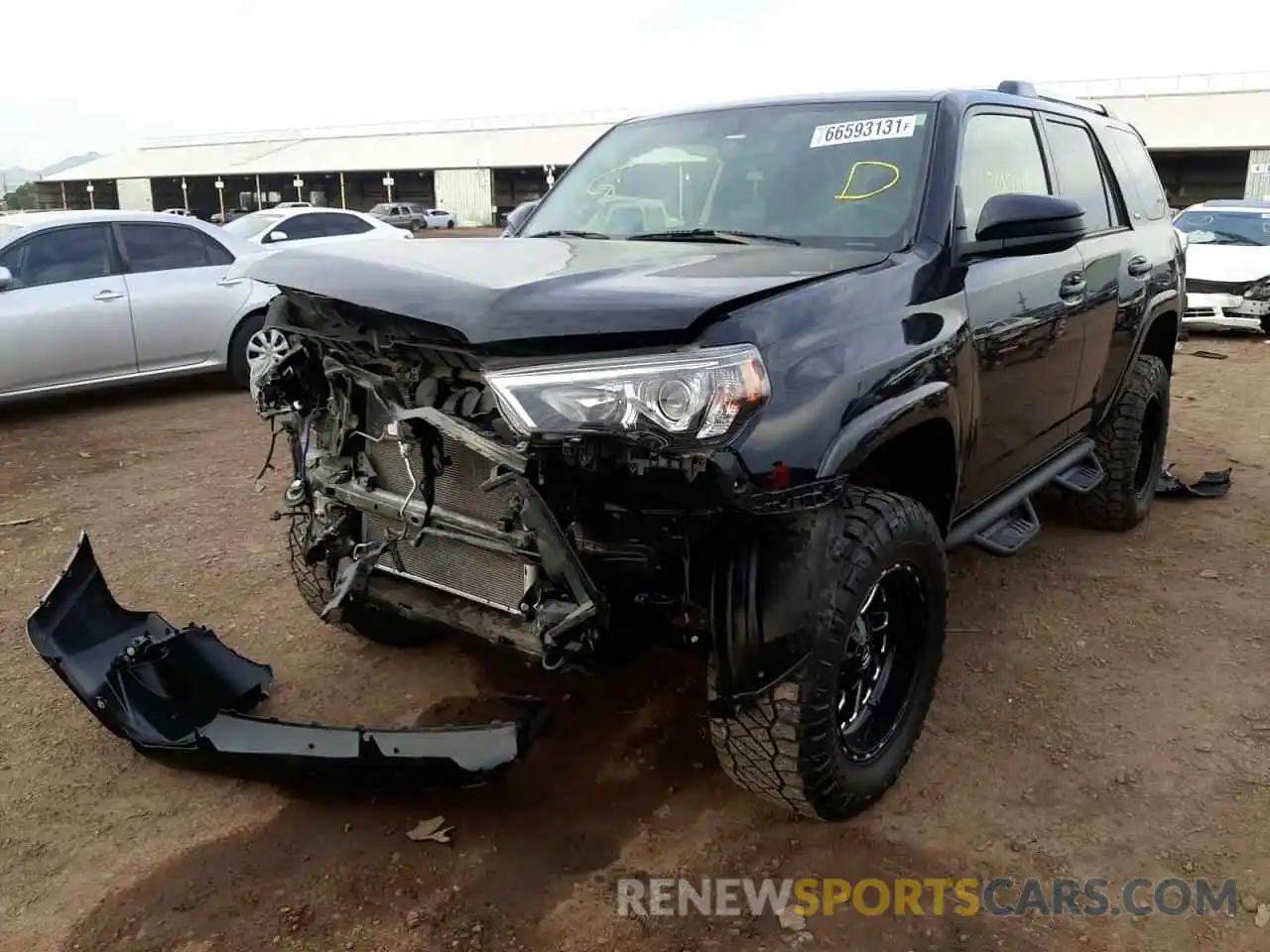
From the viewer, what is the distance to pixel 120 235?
8.06 meters

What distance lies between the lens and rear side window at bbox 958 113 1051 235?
339 centimetres

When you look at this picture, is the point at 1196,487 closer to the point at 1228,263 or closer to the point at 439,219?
the point at 1228,263

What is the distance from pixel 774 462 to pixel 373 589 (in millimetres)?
1339

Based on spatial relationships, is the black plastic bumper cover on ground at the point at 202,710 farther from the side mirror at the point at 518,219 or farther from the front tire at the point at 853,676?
the side mirror at the point at 518,219

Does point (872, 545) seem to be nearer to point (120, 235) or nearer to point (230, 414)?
point (230, 414)

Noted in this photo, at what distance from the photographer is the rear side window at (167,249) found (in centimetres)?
812

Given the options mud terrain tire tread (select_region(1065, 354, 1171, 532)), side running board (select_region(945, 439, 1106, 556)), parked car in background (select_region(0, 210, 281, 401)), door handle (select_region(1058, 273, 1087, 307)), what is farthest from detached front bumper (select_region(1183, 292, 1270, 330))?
parked car in background (select_region(0, 210, 281, 401))

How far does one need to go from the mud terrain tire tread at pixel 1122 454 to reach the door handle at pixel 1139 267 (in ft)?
1.61

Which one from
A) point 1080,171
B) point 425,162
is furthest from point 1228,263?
point 425,162

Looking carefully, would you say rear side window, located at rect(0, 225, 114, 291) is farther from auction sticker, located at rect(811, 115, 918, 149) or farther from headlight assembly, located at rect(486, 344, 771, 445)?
headlight assembly, located at rect(486, 344, 771, 445)

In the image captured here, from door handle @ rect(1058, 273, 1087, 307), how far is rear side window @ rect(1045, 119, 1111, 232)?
29 centimetres

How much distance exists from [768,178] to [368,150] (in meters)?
61.2

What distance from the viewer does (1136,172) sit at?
514 centimetres

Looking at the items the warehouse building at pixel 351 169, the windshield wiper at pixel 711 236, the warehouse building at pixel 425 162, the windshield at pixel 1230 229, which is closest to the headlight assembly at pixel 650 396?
the windshield wiper at pixel 711 236
